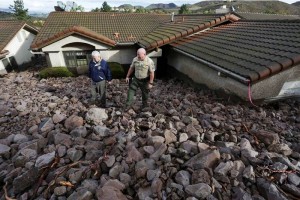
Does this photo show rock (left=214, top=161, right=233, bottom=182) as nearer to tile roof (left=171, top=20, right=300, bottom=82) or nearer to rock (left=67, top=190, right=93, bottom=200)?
rock (left=67, top=190, right=93, bottom=200)

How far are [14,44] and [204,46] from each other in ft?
54.0

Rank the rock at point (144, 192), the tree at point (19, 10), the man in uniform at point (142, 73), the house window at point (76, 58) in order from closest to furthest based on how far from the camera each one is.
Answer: the rock at point (144, 192) < the man in uniform at point (142, 73) < the house window at point (76, 58) < the tree at point (19, 10)

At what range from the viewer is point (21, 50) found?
62.0 feet

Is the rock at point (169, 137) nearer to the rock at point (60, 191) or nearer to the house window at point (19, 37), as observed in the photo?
the rock at point (60, 191)

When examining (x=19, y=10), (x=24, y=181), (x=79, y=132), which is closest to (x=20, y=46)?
(x=79, y=132)

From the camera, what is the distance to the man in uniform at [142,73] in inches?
225

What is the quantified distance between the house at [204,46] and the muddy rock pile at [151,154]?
1.03 meters

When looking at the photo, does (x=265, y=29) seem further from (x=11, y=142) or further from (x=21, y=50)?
(x=21, y=50)

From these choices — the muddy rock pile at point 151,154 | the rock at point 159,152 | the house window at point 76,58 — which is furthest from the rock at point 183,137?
the house window at point 76,58

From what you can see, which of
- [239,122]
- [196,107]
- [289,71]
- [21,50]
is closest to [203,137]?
[239,122]

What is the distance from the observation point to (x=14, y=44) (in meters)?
17.7

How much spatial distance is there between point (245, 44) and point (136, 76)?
4.74 meters

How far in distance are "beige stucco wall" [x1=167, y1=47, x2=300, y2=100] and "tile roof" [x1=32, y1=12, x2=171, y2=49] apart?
6511 millimetres

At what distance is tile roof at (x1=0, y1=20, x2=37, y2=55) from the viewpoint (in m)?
15.5
